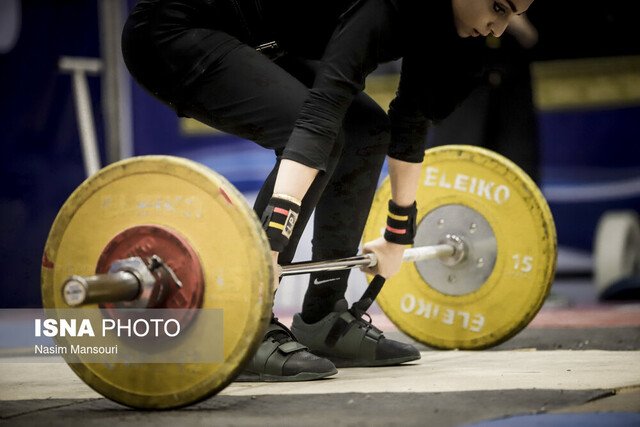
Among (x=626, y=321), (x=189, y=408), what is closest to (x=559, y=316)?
(x=626, y=321)

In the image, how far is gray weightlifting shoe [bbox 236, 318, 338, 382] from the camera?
1513 millimetres

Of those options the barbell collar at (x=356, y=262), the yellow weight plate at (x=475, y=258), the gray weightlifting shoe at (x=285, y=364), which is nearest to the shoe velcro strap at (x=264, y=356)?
the gray weightlifting shoe at (x=285, y=364)

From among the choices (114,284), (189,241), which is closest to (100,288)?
(114,284)

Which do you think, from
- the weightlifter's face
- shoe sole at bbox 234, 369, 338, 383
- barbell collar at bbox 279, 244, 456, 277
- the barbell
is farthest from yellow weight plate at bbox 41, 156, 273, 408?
the weightlifter's face

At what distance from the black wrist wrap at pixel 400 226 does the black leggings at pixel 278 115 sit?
0.27ft

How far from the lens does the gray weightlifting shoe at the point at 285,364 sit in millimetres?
1513

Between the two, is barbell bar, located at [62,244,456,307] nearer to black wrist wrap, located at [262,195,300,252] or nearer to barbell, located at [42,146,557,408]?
barbell, located at [42,146,557,408]

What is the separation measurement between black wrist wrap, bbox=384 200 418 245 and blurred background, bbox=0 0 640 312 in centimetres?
116

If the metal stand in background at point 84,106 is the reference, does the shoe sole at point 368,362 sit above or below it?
below

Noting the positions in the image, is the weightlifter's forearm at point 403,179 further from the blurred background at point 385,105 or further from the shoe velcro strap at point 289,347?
the blurred background at point 385,105

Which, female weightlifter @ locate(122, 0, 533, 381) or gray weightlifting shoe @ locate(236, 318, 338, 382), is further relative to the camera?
gray weightlifting shoe @ locate(236, 318, 338, 382)

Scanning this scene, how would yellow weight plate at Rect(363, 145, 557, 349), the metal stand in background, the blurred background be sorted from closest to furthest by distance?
yellow weight plate at Rect(363, 145, 557, 349) < the blurred background < the metal stand in background

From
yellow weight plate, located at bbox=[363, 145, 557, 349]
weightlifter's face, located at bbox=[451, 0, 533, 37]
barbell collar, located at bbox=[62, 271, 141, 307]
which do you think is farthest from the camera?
yellow weight plate, located at bbox=[363, 145, 557, 349]

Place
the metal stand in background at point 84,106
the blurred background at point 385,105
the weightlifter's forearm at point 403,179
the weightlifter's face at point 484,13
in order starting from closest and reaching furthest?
the weightlifter's face at point 484,13 < the weightlifter's forearm at point 403,179 < the blurred background at point 385,105 < the metal stand in background at point 84,106
